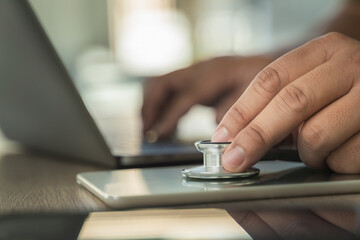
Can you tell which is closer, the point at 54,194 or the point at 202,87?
the point at 54,194

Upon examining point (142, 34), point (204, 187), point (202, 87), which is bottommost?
point (142, 34)

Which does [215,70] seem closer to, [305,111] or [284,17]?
[305,111]

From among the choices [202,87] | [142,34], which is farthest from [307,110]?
[142,34]

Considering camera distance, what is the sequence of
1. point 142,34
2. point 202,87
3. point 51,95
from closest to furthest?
point 51,95 < point 202,87 < point 142,34

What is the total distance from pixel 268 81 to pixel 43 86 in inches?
10.8

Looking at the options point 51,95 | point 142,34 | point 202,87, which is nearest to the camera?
point 51,95

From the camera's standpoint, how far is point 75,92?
0.61 meters

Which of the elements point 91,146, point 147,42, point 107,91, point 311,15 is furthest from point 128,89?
point 91,146

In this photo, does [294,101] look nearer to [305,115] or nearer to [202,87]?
[305,115]

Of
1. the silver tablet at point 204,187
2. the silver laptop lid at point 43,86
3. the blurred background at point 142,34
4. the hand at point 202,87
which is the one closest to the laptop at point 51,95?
the silver laptop lid at point 43,86

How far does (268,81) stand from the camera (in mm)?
494

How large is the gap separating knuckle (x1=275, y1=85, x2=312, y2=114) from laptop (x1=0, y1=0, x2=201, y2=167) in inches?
7.1

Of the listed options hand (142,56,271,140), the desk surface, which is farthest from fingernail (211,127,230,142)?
hand (142,56,271,140)

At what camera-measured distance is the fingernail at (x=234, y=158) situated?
1.40 feet
